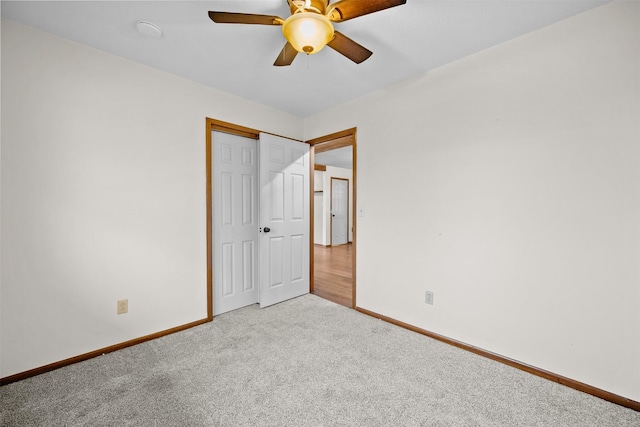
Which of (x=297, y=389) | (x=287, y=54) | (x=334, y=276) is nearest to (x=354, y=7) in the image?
(x=287, y=54)

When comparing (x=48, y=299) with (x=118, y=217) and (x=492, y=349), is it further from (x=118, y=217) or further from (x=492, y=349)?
(x=492, y=349)

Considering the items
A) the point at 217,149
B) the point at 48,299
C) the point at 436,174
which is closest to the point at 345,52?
the point at 436,174

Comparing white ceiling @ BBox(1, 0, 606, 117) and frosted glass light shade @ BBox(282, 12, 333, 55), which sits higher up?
white ceiling @ BBox(1, 0, 606, 117)

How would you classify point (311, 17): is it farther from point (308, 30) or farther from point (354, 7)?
point (354, 7)

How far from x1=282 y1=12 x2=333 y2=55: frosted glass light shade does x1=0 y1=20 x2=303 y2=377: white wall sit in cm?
162

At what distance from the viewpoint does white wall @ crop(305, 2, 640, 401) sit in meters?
1.57

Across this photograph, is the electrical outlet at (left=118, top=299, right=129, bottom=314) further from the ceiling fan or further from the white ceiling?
the ceiling fan

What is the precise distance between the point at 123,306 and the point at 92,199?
91cm

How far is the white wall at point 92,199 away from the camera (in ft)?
5.77

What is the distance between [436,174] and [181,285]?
8.61 feet

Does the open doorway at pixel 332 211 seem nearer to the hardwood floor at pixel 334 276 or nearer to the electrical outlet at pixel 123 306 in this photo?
the hardwood floor at pixel 334 276

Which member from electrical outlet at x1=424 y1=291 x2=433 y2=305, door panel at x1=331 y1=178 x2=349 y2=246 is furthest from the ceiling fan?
door panel at x1=331 y1=178 x2=349 y2=246

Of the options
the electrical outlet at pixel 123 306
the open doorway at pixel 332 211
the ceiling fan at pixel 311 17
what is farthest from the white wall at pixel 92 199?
the open doorway at pixel 332 211

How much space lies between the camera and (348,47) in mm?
1616
